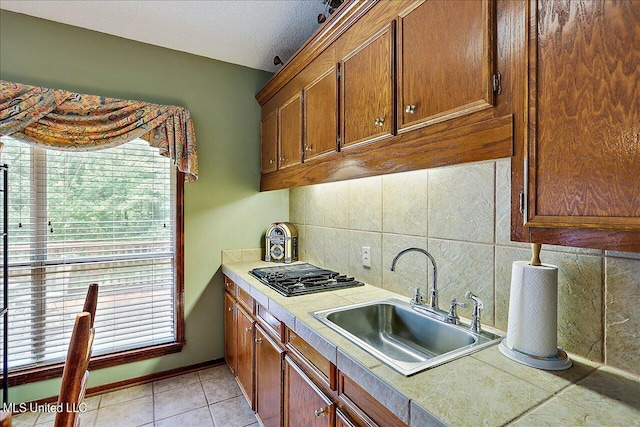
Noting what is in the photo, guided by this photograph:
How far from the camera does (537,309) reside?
967mm

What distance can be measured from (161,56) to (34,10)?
2.37 feet

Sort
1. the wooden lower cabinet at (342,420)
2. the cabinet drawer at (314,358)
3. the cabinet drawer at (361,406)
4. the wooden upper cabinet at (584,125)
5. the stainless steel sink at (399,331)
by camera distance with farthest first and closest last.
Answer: the stainless steel sink at (399,331) → the cabinet drawer at (314,358) → the wooden lower cabinet at (342,420) → the cabinet drawer at (361,406) → the wooden upper cabinet at (584,125)

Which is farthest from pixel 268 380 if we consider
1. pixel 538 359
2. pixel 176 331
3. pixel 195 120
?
pixel 195 120

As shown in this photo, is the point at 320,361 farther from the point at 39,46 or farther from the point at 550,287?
the point at 39,46

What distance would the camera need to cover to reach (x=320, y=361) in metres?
1.25

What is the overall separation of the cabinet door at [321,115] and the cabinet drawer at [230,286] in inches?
45.1

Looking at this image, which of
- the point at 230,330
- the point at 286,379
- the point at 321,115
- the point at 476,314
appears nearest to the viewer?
the point at 476,314

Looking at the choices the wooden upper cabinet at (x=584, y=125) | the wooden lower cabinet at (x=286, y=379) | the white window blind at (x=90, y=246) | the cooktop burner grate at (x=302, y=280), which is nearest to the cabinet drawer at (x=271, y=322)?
the wooden lower cabinet at (x=286, y=379)

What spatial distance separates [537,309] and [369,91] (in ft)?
3.39

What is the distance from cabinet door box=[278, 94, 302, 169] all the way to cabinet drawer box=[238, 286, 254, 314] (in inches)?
35.8

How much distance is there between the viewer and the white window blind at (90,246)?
2090mm

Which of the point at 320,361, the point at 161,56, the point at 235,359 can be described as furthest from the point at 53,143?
the point at 320,361

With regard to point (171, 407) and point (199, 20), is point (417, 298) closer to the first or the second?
point (171, 407)

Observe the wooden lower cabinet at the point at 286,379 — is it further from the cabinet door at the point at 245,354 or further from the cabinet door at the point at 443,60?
the cabinet door at the point at 443,60
